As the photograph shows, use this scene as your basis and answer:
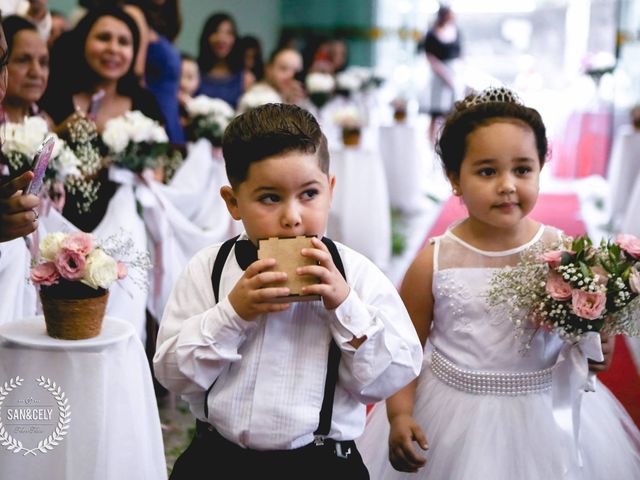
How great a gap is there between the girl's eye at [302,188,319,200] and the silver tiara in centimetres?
91

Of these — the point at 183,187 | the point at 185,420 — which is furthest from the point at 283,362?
the point at 183,187

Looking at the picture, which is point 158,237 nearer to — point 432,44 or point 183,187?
point 183,187

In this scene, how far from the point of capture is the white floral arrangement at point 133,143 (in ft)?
12.5

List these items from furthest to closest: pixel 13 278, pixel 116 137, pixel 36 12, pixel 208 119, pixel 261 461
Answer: pixel 208 119 → pixel 36 12 → pixel 116 137 → pixel 13 278 → pixel 261 461

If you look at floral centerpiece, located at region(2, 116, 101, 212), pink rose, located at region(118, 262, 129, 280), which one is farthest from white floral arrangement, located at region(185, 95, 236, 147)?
pink rose, located at region(118, 262, 129, 280)

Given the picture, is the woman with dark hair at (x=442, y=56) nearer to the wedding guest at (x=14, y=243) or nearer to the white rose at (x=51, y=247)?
the wedding guest at (x=14, y=243)

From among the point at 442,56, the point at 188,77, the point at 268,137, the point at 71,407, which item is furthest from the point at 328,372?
the point at 442,56

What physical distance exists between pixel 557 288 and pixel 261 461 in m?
0.88

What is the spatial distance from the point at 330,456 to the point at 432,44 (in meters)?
10.2

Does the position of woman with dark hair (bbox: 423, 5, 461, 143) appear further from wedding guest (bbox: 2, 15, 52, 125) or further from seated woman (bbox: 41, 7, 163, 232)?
wedding guest (bbox: 2, 15, 52, 125)

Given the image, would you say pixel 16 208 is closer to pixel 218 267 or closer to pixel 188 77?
A: pixel 218 267

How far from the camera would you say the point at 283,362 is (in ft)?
5.65

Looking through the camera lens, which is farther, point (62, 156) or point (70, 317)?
point (62, 156)

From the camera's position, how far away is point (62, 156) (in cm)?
328
